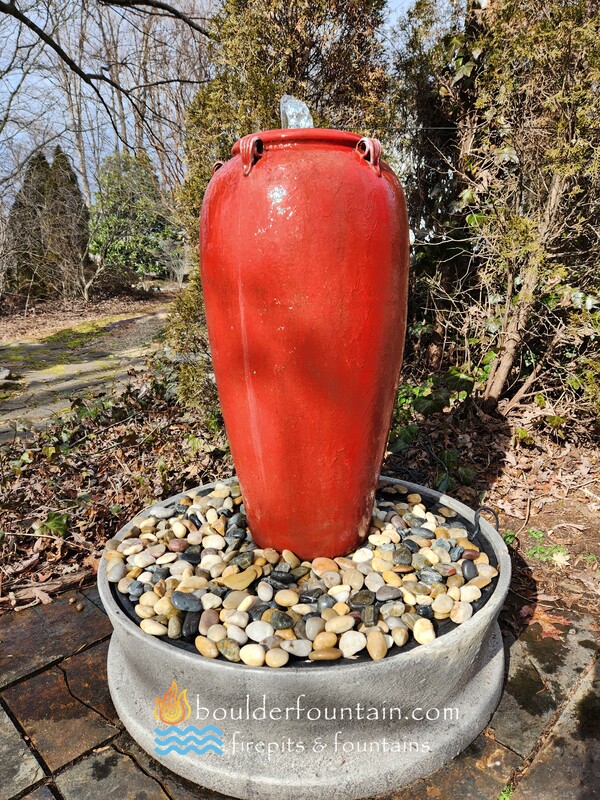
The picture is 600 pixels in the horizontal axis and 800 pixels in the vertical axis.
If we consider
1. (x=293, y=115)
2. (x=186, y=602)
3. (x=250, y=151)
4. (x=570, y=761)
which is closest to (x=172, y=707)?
(x=186, y=602)

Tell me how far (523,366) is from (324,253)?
2.73m

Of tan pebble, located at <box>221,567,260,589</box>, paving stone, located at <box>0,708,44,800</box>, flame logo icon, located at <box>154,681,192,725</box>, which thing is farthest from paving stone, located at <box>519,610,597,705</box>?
paving stone, located at <box>0,708,44,800</box>

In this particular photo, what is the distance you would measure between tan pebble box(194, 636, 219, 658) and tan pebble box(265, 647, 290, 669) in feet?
0.47

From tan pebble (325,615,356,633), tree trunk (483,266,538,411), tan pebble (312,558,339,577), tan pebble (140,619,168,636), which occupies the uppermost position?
tree trunk (483,266,538,411)

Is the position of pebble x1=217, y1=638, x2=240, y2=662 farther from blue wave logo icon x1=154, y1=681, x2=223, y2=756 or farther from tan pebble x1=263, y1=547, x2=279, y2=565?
tan pebble x1=263, y1=547, x2=279, y2=565

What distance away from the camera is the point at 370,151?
1.51 meters

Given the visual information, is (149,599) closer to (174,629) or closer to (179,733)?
(174,629)

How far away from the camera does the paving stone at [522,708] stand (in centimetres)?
152

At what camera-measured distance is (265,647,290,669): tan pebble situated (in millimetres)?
1359

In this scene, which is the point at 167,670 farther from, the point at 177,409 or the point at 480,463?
the point at 177,409

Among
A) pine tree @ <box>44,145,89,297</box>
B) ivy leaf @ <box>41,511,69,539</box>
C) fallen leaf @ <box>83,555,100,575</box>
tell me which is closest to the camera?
fallen leaf @ <box>83,555,100,575</box>

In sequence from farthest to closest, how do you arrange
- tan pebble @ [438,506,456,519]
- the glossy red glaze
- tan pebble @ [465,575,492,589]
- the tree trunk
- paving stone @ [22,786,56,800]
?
the tree trunk < tan pebble @ [438,506,456,519] < tan pebble @ [465,575,492,589] < the glossy red glaze < paving stone @ [22,786,56,800]

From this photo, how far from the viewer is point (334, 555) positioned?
185 cm

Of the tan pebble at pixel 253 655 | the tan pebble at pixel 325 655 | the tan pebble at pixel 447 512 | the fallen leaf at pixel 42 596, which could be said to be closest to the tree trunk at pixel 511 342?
the tan pebble at pixel 447 512
